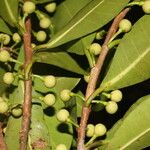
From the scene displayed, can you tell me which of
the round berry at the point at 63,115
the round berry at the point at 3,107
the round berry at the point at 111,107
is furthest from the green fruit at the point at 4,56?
the round berry at the point at 111,107

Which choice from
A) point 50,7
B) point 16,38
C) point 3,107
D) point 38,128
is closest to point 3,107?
point 3,107

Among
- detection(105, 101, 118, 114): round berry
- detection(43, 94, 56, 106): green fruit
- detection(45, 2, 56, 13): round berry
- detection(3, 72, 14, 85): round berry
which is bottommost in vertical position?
detection(105, 101, 118, 114): round berry

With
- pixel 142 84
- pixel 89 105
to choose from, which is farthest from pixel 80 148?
pixel 142 84

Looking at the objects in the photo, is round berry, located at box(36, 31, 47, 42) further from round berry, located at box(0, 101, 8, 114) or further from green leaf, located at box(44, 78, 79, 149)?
round berry, located at box(0, 101, 8, 114)

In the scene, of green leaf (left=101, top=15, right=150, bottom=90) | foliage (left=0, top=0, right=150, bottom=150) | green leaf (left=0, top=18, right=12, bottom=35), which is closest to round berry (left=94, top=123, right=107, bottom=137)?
foliage (left=0, top=0, right=150, bottom=150)

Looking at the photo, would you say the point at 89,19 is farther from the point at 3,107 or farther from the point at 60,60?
the point at 3,107

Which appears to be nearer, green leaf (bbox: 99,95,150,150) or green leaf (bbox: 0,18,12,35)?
green leaf (bbox: 99,95,150,150)

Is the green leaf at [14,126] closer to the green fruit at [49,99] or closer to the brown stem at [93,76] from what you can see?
the green fruit at [49,99]
